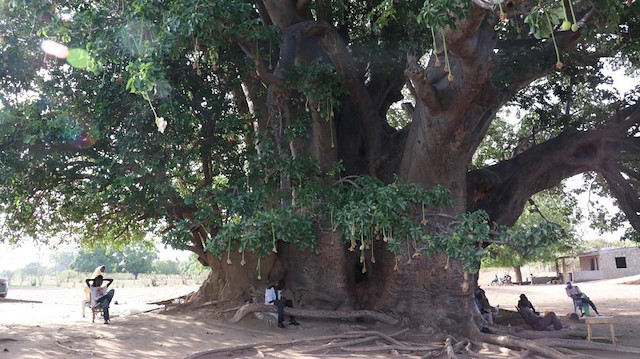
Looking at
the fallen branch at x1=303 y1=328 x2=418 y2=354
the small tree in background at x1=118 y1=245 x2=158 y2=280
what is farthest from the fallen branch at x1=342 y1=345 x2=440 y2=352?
A: the small tree in background at x1=118 y1=245 x2=158 y2=280

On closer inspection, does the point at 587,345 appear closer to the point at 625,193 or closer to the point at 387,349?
the point at 387,349

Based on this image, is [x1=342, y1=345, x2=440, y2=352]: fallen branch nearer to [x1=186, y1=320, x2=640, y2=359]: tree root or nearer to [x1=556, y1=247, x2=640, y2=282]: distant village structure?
[x1=186, y1=320, x2=640, y2=359]: tree root

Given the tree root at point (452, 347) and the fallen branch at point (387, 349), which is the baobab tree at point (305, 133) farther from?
the fallen branch at point (387, 349)

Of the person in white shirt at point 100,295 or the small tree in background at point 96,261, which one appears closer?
the person in white shirt at point 100,295

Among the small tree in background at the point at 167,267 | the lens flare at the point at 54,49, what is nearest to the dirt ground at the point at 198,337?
the lens flare at the point at 54,49

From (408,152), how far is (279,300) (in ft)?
11.6

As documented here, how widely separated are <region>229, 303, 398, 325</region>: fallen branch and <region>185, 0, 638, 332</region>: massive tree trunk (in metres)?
0.32

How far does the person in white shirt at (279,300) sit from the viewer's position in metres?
9.28

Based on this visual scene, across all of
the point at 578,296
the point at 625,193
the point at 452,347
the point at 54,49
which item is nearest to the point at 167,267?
the point at 578,296

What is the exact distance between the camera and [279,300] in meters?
9.36

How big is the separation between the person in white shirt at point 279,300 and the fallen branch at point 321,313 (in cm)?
16

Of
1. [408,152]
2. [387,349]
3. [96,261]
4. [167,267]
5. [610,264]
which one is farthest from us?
[167,267]

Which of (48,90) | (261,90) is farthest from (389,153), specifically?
(48,90)

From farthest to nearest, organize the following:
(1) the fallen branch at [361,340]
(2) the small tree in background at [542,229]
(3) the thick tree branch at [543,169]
A: (3) the thick tree branch at [543,169]
(1) the fallen branch at [361,340]
(2) the small tree in background at [542,229]
